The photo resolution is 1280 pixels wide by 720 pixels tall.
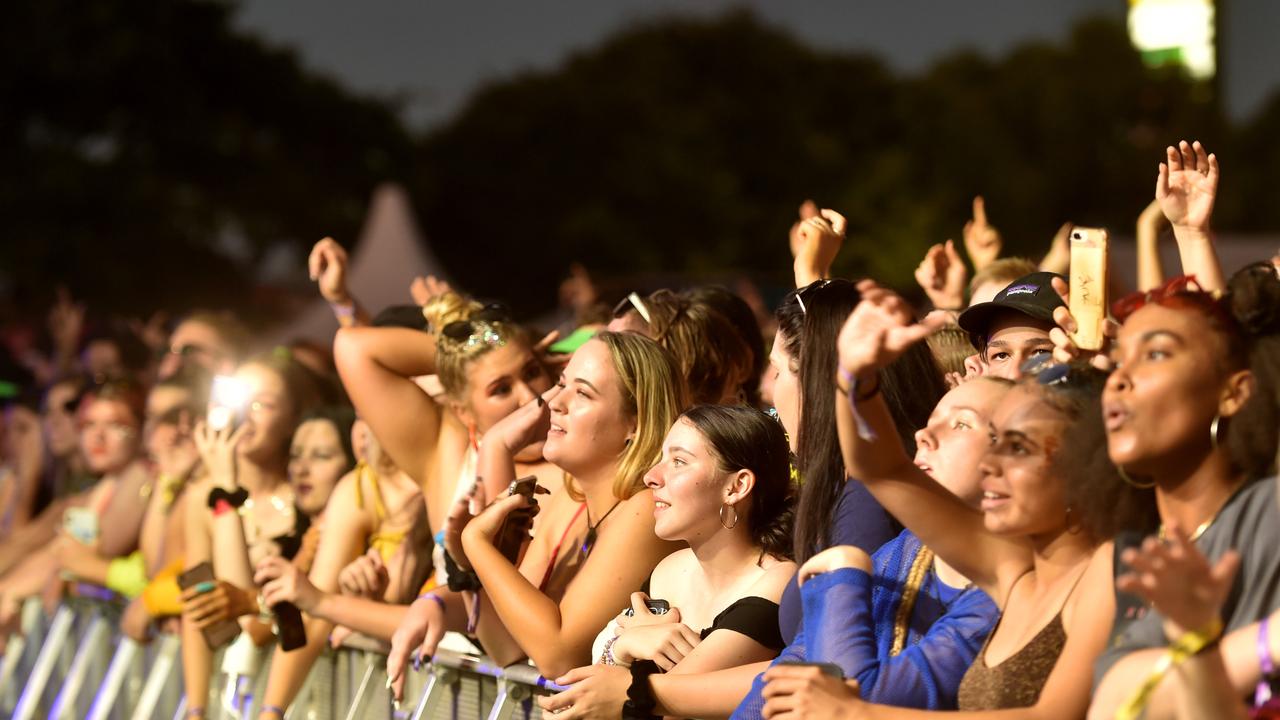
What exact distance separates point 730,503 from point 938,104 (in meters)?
53.8

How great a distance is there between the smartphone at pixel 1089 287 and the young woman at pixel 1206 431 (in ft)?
2.14

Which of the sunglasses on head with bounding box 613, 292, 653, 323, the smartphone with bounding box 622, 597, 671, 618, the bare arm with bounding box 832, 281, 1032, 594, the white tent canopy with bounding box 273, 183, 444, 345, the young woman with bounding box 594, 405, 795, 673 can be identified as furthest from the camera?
the white tent canopy with bounding box 273, 183, 444, 345

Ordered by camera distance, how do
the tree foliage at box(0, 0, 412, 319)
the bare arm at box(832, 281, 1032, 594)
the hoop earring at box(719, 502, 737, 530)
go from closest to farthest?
the bare arm at box(832, 281, 1032, 594)
the hoop earring at box(719, 502, 737, 530)
the tree foliage at box(0, 0, 412, 319)

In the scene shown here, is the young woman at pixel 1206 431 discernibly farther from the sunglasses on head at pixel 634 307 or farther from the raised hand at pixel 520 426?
the sunglasses on head at pixel 634 307

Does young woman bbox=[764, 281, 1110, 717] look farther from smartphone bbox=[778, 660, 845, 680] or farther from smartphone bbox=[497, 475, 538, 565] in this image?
smartphone bbox=[497, 475, 538, 565]

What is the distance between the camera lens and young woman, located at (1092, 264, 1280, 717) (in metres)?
2.85

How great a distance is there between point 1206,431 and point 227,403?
4366mm

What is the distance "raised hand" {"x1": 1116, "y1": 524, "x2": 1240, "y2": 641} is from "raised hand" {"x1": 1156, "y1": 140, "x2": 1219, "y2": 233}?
1.57 m

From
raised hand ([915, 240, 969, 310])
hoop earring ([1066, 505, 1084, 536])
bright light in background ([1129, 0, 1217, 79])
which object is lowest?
hoop earring ([1066, 505, 1084, 536])

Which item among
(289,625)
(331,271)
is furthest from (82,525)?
(289,625)

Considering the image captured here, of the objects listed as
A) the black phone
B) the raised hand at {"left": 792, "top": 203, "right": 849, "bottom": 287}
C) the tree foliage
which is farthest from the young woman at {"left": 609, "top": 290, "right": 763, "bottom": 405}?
the tree foliage

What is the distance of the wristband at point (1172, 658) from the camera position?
2.60 metres

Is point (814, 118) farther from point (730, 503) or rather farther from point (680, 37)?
point (730, 503)

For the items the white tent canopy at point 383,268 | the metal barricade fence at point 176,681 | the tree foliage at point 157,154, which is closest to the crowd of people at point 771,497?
the metal barricade fence at point 176,681
